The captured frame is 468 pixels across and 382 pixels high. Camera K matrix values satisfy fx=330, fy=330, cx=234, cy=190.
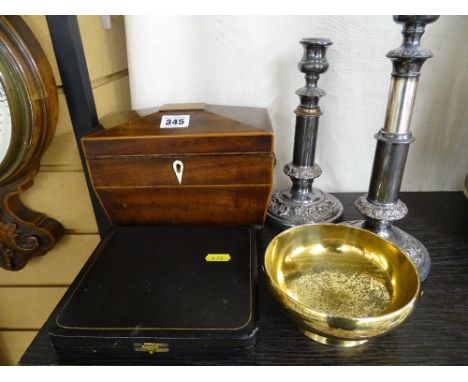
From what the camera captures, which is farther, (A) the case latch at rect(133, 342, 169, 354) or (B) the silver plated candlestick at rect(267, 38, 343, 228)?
(B) the silver plated candlestick at rect(267, 38, 343, 228)

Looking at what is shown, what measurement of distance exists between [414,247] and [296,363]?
1.05 feet

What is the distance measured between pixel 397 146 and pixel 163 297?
0.43m

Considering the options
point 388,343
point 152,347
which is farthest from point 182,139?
point 388,343

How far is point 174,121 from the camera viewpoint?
63 cm

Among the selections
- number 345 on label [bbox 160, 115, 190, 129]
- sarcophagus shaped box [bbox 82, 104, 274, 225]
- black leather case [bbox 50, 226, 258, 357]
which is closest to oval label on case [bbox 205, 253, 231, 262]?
black leather case [bbox 50, 226, 258, 357]

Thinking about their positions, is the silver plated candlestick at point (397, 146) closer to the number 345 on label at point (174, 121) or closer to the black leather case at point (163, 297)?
the black leather case at point (163, 297)

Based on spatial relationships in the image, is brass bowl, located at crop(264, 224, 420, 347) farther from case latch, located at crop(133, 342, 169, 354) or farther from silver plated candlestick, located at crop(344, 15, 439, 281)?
case latch, located at crop(133, 342, 169, 354)

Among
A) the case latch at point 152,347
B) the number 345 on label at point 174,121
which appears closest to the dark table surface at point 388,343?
the case latch at point 152,347

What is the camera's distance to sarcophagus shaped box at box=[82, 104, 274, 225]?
59 cm

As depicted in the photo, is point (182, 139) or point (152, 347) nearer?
point (152, 347)

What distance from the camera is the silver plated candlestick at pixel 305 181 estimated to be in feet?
2.15

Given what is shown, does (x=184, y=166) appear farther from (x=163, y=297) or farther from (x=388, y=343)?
(x=388, y=343)

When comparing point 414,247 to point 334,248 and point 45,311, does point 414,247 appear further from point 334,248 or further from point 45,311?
point 45,311

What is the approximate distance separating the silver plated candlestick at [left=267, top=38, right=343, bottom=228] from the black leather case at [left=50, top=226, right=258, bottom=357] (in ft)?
0.40
